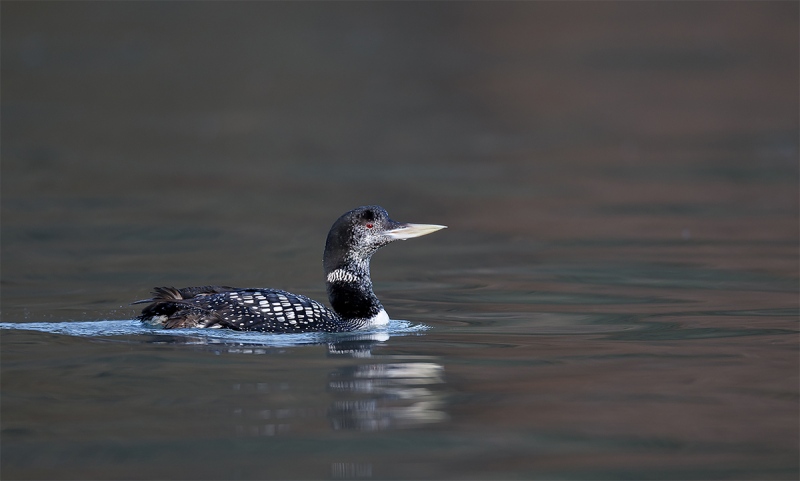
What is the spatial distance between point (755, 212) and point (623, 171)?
2950mm

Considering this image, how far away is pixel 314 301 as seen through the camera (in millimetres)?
7484

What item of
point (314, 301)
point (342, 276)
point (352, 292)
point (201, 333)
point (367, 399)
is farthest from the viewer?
point (342, 276)

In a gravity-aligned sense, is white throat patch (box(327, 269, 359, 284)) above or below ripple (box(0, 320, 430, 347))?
above

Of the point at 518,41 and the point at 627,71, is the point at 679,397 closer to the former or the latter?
the point at 627,71

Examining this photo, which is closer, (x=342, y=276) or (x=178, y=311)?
(x=178, y=311)

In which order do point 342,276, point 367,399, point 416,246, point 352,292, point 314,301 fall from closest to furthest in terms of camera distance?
point 367,399 → point 314,301 → point 352,292 → point 342,276 → point 416,246

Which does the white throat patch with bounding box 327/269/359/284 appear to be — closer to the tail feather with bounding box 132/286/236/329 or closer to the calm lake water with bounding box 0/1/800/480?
the calm lake water with bounding box 0/1/800/480

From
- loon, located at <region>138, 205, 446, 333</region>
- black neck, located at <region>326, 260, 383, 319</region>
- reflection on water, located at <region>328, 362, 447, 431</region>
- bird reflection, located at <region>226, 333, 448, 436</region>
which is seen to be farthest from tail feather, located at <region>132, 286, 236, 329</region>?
reflection on water, located at <region>328, 362, 447, 431</region>

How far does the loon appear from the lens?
7281mm

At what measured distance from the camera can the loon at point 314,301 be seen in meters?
7.28

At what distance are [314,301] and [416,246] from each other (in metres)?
3.92

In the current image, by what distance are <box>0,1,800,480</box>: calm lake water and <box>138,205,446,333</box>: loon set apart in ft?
0.35

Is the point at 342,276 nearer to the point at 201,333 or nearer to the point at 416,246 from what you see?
the point at 201,333

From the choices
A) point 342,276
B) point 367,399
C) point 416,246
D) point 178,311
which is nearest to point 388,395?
point 367,399
